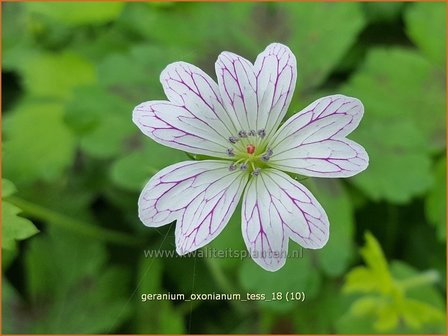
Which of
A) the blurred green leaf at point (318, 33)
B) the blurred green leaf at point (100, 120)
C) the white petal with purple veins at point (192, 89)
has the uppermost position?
the blurred green leaf at point (318, 33)

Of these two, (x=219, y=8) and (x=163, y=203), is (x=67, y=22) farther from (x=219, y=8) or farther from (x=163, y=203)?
(x=163, y=203)

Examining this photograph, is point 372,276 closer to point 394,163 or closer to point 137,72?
point 394,163

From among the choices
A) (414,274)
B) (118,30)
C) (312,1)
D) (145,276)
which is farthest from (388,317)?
(118,30)

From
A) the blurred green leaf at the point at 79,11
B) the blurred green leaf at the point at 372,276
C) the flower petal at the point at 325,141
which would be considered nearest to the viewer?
the flower petal at the point at 325,141

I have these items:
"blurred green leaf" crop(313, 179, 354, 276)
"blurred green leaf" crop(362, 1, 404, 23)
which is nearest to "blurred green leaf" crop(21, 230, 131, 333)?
"blurred green leaf" crop(313, 179, 354, 276)

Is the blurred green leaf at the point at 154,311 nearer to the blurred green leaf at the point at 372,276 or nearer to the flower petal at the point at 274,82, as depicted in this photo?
the blurred green leaf at the point at 372,276

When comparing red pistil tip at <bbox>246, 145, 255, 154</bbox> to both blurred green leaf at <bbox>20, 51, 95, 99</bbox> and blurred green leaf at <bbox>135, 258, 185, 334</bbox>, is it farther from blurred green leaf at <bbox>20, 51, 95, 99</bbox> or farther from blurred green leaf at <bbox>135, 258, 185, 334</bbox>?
blurred green leaf at <bbox>20, 51, 95, 99</bbox>

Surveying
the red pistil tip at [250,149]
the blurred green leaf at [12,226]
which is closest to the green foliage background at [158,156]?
the blurred green leaf at [12,226]
